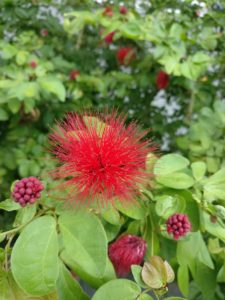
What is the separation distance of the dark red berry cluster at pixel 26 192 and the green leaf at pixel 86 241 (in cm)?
5

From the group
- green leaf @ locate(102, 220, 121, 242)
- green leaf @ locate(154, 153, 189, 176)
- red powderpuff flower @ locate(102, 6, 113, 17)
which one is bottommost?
green leaf @ locate(102, 220, 121, 242)

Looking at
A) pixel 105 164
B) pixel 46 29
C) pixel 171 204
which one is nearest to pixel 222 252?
pixel 171 204

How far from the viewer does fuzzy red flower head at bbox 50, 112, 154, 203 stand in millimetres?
693

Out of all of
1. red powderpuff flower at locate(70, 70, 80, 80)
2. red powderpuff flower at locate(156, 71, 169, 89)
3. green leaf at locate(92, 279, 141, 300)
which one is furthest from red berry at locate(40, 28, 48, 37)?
green leaf at locate(92, 279, 141, 300)

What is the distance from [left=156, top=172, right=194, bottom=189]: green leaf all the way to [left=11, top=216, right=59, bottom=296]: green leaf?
10.0 inches

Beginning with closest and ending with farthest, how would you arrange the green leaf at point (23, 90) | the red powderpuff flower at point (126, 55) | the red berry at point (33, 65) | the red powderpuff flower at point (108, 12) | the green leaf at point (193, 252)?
the green leaf at point (193, 252)
the green leaf at point (23, 90)
the red berry at point (33, 65)
the red powderpuff flower at point (108, 12)
the red powderpuff flower at point (126, 55)

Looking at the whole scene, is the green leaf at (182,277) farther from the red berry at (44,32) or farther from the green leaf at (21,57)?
the red berry at (44,32)

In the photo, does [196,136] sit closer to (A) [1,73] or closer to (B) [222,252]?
(B) [222,252]

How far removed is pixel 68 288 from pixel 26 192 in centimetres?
17

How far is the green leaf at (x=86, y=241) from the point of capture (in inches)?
23.9

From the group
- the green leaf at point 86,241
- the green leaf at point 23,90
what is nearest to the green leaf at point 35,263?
the green leaf at point 86,241

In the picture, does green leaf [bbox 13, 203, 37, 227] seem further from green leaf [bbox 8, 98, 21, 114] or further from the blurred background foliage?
green leaf [bbox 8, 98, 21, 114]

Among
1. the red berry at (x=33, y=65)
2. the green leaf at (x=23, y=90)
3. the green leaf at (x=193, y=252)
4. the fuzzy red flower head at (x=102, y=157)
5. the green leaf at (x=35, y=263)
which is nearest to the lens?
the green leaf at (x=35, y=263)

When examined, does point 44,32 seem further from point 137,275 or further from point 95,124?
point 137,275
